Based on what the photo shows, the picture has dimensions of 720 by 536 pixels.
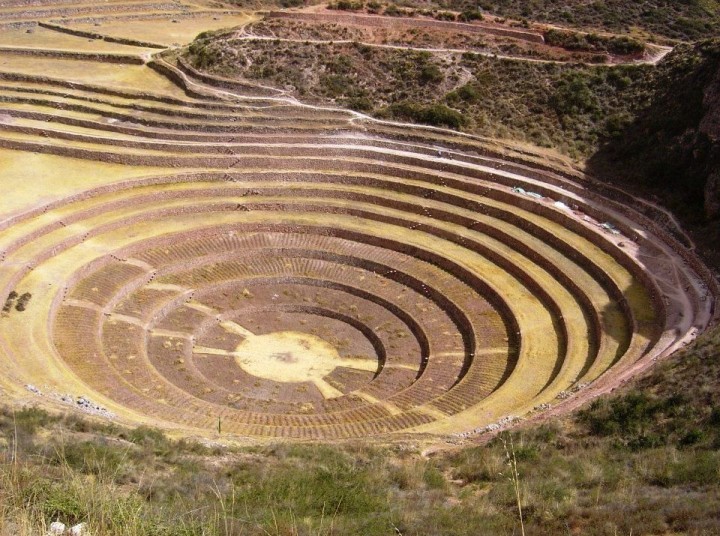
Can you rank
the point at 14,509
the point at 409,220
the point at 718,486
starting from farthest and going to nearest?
the point at 409,220 → the point at 718,486 → the point at 14,509

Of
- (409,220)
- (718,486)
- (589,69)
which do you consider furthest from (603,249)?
(718,486)

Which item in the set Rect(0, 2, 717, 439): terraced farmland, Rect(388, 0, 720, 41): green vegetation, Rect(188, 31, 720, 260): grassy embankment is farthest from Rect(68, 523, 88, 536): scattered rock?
Rect(388, 0, 720, 41): green vegetation

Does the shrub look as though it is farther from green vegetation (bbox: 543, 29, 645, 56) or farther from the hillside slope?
green vegetation (bbox: 543, 29, 645, 56)

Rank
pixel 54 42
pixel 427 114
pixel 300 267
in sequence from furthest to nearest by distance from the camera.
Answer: pixel 54 42, pixel 427 114, pixel 300 267

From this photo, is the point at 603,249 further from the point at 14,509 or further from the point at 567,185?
the point at 14,509

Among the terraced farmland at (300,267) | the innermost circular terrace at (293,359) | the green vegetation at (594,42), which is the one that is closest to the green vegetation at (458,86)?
the terraced farmland at (300,267)

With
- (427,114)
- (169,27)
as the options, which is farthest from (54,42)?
(427,114)

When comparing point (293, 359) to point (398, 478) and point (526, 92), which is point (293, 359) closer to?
point (398, 478)
